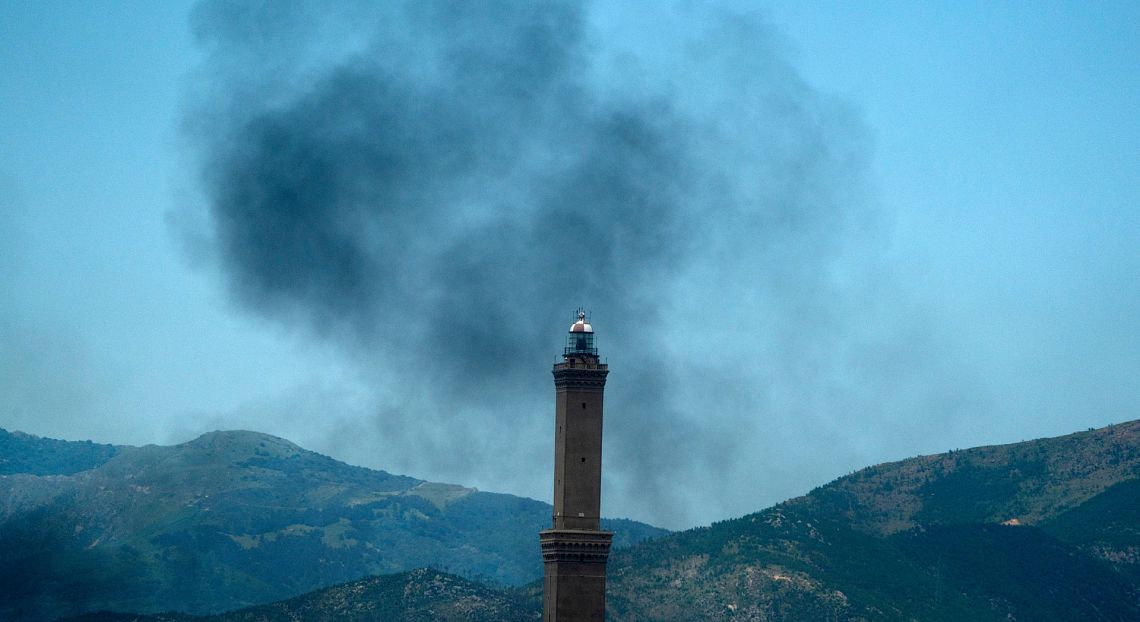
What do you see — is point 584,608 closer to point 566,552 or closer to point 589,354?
point 566,552

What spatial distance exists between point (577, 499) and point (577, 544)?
3.50m

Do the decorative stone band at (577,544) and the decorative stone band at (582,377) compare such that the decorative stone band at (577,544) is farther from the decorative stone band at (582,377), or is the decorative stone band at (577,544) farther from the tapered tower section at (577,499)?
the decorative stone band at (582,377)

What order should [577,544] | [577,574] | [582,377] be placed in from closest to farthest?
[577,544] < [577,574] < [582,377]

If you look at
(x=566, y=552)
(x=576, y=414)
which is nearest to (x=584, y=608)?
(x=566, y=552)

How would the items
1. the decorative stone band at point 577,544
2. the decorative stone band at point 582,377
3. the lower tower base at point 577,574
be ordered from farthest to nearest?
the decorative stone band at point 582,377 → the decorative stone band at point 577,544 → the lower tower base at point 577,574

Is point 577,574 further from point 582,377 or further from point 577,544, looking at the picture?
point 582,377

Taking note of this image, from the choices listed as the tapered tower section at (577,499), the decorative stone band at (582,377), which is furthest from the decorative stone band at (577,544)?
the decorative stone band at (582,377)

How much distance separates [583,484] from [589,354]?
10.1 metres

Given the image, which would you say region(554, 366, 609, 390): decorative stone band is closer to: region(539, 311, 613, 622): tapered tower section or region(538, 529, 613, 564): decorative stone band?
region(539, 311, 613, 622): tapered tower section

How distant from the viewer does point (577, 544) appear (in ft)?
443

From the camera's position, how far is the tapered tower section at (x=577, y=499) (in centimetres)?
13488

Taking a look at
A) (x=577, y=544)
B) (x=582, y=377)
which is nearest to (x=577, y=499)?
(x=577, y=544)

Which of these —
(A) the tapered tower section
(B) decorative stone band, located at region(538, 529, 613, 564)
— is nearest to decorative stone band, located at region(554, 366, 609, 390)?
(A) the tapered tower section

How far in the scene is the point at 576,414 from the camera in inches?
5408
